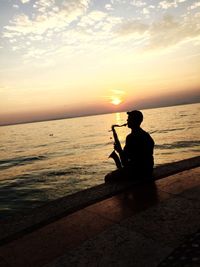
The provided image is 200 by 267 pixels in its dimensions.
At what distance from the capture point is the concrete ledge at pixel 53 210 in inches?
160

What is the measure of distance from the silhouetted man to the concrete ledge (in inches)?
10.7

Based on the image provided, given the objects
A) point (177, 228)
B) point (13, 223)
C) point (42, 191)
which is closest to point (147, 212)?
point (177, 228)

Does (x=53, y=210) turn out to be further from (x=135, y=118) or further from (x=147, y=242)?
(x=135, y=118)

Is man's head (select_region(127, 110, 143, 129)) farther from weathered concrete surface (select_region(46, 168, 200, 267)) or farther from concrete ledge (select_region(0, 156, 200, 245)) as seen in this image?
weathered concrete surface (select_region(46, 168, 200, 267))

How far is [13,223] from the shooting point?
4.41 meters

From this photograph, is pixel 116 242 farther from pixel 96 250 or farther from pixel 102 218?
pixel 102 218

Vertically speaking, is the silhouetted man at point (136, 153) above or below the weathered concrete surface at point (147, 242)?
above

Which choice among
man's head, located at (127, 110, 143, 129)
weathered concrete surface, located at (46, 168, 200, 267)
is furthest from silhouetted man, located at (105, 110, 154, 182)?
weathered concrete surface, located at (46, 168, 200, 267)

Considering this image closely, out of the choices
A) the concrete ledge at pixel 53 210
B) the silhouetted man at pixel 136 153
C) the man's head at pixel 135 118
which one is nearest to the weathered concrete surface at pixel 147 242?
the concrete ledge at pixel 53 210

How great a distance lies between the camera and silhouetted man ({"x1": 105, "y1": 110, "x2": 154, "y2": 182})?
19.5 feet

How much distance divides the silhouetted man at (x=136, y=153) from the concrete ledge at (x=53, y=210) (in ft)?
0.89

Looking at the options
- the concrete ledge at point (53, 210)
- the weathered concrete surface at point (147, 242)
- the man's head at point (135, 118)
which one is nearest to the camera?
the weathered concrete surface at point (147, 242)

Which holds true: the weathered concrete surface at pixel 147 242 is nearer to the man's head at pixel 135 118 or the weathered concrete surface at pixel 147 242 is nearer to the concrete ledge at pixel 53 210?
the concrete ledge at pixel 53 210

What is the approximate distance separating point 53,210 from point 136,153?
2.35 meters
